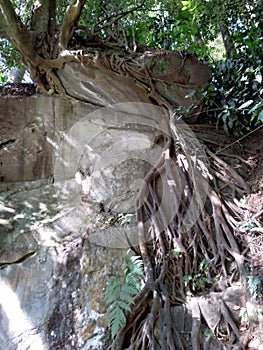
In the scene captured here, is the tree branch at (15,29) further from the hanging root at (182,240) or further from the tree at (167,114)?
the hanging root at (182,240)

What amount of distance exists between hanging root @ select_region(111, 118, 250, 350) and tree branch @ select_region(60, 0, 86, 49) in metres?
1.43

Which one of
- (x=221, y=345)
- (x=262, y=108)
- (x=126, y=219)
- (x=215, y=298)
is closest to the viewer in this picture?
(x=221, y=345)

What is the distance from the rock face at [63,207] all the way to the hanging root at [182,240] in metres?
0.20

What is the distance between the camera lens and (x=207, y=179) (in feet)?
10.4

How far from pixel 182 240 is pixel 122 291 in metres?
0.67

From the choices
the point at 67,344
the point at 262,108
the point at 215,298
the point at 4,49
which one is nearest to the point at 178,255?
the point at 215,298

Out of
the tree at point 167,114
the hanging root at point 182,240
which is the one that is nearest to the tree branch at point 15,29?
the tree at point 167,114

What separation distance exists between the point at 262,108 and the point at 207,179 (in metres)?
0.76

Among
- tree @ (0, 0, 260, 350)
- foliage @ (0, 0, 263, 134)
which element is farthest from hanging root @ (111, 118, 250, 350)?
foliage @ (0, 0, 263, 134)

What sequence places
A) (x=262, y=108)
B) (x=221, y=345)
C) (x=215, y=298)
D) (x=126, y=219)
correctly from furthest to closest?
1. (x=126, y=219)
2. (x=262, y=108)
3. (x=215, y=298)
4. (x=221, y=345)

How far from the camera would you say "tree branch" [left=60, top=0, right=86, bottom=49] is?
3748 mm

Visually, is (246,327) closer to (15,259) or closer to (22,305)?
(22,305)

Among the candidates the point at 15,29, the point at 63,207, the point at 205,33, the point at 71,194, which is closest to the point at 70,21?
the point at 15,29

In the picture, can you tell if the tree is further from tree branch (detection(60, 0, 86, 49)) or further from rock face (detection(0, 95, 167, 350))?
rock face (detection(0, 95, 167, 350))
